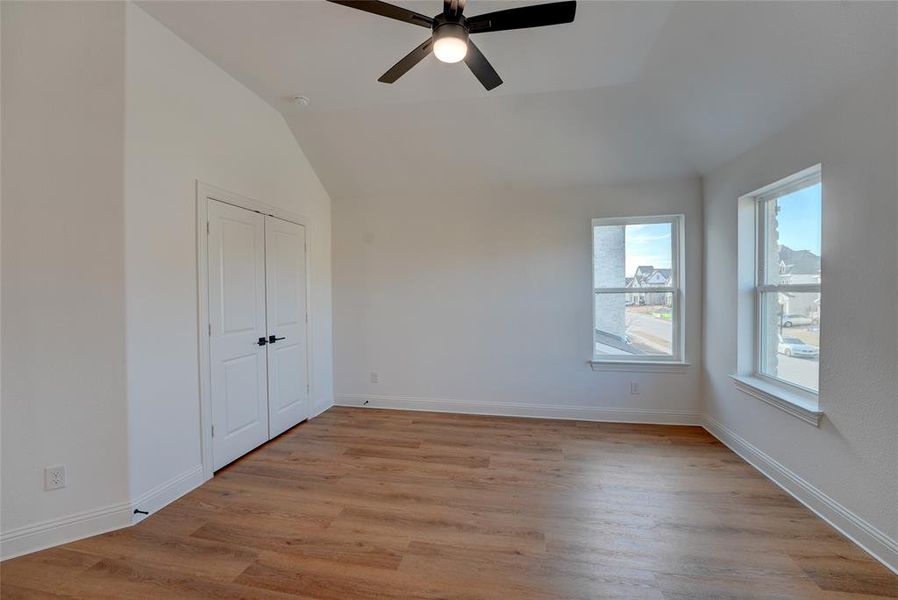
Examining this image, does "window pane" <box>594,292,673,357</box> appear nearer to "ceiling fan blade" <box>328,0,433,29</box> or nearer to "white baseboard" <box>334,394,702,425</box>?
"white baseboard" <box>334,394,702,425</box>

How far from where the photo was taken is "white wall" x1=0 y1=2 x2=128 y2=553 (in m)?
1.83

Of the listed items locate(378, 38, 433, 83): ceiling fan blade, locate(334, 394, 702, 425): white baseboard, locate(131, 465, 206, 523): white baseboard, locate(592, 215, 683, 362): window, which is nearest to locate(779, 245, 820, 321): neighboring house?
locate(592, 215, 683, 362): window

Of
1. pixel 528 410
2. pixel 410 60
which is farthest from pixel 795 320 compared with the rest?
pixel 410 60

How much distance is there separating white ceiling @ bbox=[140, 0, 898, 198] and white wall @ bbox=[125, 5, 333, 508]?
0.22 meters

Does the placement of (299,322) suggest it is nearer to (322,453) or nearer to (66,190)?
(322,453)

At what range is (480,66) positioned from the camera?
6.31 ft

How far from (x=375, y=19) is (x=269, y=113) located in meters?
1.53

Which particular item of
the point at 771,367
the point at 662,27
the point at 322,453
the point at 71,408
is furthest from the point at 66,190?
the point at 771,367

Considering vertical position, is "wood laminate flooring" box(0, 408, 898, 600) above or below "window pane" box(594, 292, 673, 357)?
below

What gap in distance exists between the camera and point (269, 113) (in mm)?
3174

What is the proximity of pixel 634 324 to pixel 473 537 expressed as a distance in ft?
8.86

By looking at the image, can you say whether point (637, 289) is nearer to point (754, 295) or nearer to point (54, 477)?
point (754, 295)

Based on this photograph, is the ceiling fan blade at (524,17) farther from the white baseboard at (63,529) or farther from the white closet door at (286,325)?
the white baseboard at (63,529)

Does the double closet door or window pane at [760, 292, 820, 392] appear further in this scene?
the double closet door
